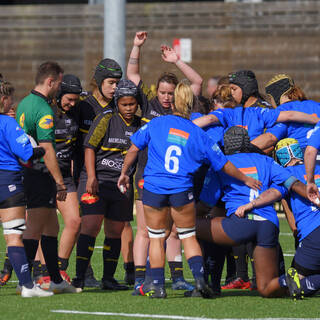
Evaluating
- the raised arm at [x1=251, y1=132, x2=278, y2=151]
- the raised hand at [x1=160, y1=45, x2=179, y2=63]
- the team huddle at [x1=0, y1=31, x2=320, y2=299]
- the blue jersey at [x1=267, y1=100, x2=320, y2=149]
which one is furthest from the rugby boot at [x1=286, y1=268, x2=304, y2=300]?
the raised hand at [x1=160, y1=45, x2=179, y2=63]

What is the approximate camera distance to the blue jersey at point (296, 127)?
29.8 feet

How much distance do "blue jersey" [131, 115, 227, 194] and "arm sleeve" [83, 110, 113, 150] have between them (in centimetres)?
88

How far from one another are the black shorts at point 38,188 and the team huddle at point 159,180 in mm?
11

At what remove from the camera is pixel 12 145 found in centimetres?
797

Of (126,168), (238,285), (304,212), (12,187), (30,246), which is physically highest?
(126,168)

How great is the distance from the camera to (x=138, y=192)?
9.18 m

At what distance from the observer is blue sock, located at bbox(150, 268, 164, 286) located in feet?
26.4

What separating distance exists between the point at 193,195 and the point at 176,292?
3.37 feet

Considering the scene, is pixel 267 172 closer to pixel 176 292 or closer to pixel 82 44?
pixel 176 292

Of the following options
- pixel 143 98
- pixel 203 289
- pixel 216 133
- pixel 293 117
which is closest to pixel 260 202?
pixel 203 289

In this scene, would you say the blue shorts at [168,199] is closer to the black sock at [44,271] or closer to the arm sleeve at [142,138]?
the arm sleeve at [142,138]

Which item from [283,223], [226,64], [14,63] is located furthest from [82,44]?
[283,223]

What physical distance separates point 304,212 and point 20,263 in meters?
2.55

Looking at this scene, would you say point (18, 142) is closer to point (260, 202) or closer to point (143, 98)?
point (143, 98)
